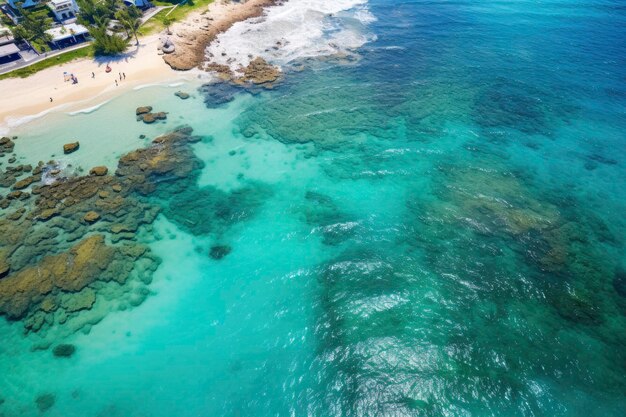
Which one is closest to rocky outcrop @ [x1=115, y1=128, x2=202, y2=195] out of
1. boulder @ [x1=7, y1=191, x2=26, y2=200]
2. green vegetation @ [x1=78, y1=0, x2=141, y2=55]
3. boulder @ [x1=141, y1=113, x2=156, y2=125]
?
boulder @ [x1=141, y1=113, x2=156, y2=125]

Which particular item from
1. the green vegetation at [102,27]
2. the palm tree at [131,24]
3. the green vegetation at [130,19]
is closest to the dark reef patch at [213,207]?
the green vegetation at [102,27]

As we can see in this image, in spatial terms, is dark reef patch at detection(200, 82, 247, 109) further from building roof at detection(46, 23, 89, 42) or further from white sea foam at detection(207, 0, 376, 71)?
building roof at detection(46, 23, 89, 42)

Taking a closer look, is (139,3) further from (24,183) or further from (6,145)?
(24,183)

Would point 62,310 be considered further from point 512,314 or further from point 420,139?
point 420,139

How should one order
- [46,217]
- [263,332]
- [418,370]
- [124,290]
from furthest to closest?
[46,217] → [124,290] → [263,332] → [418,370]

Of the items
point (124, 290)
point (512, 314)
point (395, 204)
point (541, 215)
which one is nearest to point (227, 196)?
point (124, 290)

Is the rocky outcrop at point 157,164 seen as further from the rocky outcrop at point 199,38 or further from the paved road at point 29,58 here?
the paved road at point 29,58
